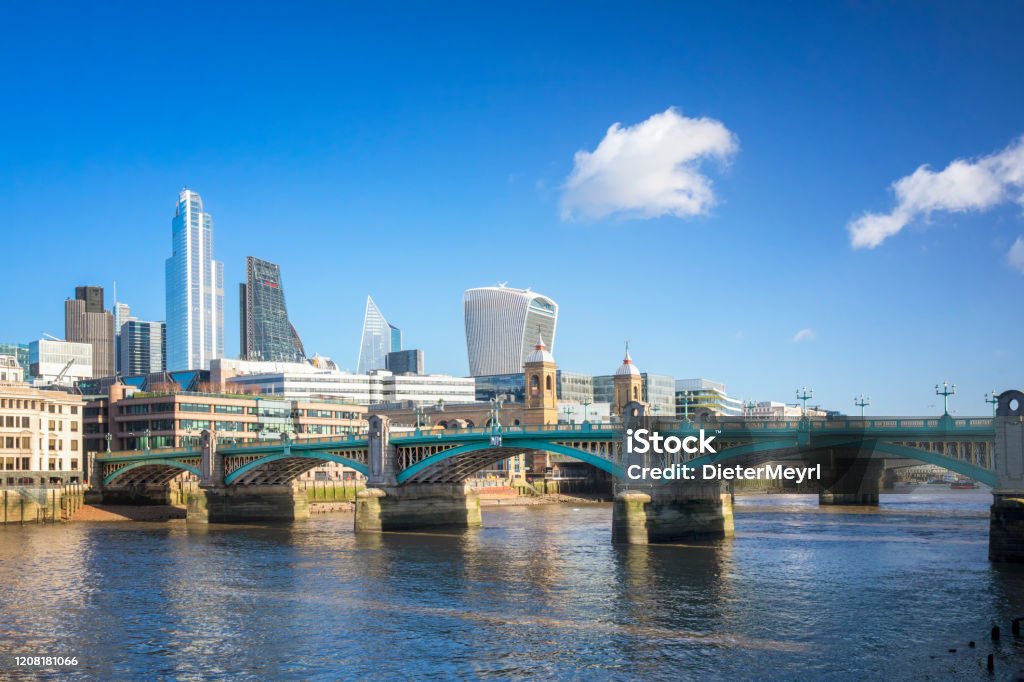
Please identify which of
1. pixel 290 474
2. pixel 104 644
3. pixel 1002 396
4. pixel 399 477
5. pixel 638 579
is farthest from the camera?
pixel 290 474

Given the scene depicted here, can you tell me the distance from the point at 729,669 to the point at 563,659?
7024 mm

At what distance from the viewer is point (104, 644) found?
163ft

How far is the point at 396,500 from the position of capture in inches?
4326

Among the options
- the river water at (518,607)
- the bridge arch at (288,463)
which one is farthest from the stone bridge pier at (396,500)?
the river water at (518,607)

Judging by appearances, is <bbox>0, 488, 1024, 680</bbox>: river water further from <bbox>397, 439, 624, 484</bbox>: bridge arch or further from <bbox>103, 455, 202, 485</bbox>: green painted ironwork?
<bbox>103, 455, 202, 485</bbox>: green painted ironwork

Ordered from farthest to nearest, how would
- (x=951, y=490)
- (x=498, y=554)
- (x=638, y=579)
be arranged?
(x=951, y=490) < (x=498, y=554) < (x=638, y=579)

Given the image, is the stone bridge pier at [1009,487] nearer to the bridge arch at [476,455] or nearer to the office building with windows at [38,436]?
the bridge arch at [476,455]

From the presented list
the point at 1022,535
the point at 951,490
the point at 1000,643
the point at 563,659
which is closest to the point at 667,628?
the point at 563,659

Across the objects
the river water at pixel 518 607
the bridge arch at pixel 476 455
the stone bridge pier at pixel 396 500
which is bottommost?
the river water at pixel 518 607

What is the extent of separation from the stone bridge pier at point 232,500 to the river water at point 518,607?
32348 millimetres

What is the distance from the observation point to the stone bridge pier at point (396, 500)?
10800cm

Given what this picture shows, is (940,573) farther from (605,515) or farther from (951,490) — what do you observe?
(951,490)

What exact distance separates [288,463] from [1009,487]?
83552 mm

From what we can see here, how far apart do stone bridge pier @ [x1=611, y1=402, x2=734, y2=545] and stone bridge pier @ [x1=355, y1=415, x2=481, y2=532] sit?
2800cm
